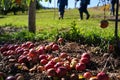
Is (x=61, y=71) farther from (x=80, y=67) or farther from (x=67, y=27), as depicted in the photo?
(x=67, y=27)

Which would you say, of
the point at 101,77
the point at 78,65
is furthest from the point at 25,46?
the point at 101,77

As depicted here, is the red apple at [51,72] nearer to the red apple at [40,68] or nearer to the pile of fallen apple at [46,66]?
the pile of fallen apple at [46,66]

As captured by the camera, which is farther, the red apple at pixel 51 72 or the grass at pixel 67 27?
the grass at pixel 67 27

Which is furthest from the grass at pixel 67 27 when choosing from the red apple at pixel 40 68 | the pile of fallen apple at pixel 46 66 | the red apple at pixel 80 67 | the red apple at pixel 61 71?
the red apple at pixel 61 71

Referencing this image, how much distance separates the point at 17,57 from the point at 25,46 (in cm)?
80

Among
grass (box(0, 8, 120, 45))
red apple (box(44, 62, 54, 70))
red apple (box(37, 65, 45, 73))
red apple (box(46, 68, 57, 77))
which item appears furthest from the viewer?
grass (box(0, 8, 120, 45))

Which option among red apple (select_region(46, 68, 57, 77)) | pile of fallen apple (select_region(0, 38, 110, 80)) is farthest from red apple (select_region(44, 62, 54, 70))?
red apple (select_region(46, 68, 57, 77))

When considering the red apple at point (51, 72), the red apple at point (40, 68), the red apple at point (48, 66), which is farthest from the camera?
the red apple at point (40, 68)

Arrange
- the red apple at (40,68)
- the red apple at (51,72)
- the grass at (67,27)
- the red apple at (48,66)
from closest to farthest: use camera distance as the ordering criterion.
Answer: the red apple at (51,72)
the red apple at (48,66)
the red apple at (40,68)
the grass at (67,27)

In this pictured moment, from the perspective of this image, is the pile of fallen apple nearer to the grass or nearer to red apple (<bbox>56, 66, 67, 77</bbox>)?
red apple (<bbox>56, 66, 67, 77</bbox>)

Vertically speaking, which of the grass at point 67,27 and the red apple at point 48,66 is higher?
the red apple at point 48,66

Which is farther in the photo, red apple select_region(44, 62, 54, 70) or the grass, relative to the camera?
the grass

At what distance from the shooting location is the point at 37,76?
5.01m

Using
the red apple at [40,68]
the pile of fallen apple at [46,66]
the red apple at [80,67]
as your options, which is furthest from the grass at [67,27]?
the red apple at [40,68]
